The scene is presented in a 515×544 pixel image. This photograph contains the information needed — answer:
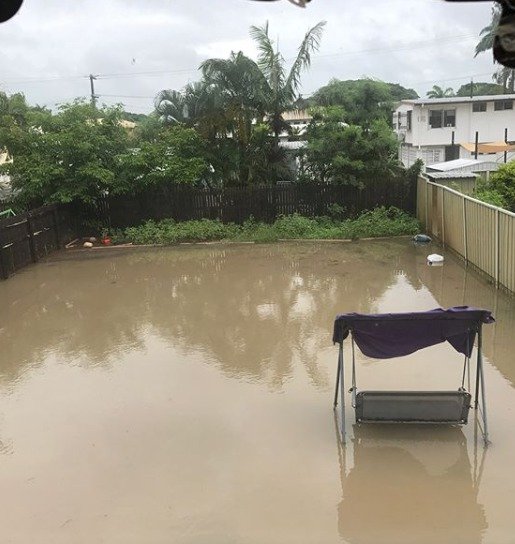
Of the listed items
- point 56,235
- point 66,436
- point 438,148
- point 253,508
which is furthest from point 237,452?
point 438,148

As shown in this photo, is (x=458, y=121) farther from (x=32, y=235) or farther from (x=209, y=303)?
(x=209, y=303)

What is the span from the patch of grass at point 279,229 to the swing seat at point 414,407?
9.97m

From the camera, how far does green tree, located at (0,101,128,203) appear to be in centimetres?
1506

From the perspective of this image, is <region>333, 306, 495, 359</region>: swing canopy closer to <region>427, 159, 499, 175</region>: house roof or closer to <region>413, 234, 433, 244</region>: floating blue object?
<region>413, 234, 433, 244</region>: floating blue object

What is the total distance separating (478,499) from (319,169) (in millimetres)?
13299

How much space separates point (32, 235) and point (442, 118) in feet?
78.2

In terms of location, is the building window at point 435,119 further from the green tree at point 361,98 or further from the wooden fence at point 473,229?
the wooden fence at point 473,229

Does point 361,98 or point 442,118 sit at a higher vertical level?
point 361,98

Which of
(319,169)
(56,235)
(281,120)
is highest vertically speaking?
(281,120)

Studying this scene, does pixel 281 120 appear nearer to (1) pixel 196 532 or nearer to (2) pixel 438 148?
(1) pixel 196 532

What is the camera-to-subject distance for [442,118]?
Result: 98.9 feet

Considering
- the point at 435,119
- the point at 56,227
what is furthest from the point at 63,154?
the point at 435,119

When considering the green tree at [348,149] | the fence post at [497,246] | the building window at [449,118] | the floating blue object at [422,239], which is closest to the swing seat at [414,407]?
the fence post at [497,246]

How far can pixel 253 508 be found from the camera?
421 centimetres
